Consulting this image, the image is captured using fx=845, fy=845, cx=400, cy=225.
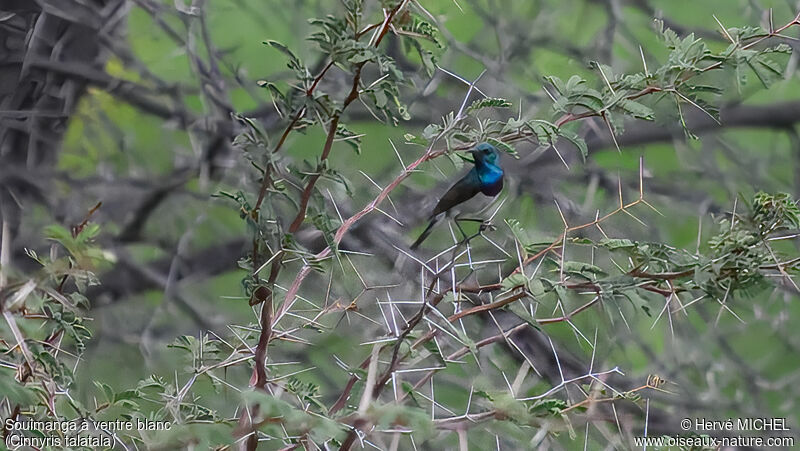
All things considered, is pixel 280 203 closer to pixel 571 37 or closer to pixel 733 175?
pixel 733 175

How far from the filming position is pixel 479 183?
3.77ft

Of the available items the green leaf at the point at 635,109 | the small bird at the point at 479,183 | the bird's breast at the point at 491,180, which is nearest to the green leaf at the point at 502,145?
the green leaf at the point at 635,109

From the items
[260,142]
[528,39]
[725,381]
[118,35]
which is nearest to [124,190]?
[118,35]

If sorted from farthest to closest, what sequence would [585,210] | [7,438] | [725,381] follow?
1. [725,381]
2. [585,210]
3. [7,438]

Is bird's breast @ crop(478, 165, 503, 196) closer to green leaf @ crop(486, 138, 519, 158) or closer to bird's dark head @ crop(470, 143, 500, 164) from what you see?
bird's dark head @ crop(470, 143, 500, 164)

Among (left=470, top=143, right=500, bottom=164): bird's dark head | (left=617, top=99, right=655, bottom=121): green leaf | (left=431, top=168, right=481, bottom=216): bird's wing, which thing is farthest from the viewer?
(left=431, top=168, right=481, bottom=216): bird's wing

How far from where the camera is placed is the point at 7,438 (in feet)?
2.56

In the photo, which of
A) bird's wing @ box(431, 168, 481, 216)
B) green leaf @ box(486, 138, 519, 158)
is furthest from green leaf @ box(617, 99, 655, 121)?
bird's wing @ box(431, 168, 481, 216)

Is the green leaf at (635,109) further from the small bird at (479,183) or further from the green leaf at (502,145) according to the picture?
the small bird at (479,183)

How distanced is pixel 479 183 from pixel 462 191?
54 mm

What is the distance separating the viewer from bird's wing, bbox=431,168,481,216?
1163 millimetres

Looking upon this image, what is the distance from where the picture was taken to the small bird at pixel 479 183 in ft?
3.59

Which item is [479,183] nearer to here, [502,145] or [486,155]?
[486,155]

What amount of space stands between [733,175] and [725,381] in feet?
1.78
